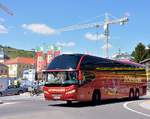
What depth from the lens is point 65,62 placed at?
1042 inches

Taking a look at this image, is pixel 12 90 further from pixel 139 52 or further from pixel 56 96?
pixel 139 52

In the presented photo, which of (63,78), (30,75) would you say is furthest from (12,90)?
(30,75)

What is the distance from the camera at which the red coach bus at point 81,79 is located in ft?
85.1

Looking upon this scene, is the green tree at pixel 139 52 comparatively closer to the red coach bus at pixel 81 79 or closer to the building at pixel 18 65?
the building at pixel 18 65

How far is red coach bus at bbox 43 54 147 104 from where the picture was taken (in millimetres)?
25953

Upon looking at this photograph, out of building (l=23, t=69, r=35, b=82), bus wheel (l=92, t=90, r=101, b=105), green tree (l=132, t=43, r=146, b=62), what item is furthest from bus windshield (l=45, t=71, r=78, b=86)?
green tree (l=132, t=43, r=146, b=62)

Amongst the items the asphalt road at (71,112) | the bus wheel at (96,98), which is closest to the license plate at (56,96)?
the asphalt road at (71,112)

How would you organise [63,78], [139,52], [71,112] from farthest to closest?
[139,52] < [63,78] < [71,112]

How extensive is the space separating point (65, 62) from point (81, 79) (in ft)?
4.55

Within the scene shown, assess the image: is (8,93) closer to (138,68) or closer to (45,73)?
(138,68)

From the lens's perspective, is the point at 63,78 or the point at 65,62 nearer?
the point at 63,78

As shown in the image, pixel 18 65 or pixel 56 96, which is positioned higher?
pixel 18 65

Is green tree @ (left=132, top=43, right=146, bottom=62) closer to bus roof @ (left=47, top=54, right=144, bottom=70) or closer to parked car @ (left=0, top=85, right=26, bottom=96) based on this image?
parked car @ (left=0, top=85, right=26, bottom=96)

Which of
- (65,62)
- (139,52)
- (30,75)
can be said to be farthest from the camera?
(139,52)
